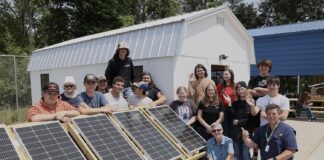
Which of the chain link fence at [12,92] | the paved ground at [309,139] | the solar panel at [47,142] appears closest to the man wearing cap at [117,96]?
the solar panel at [47,142]

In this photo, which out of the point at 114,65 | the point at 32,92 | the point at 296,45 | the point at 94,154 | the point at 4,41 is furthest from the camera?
the point at 4,41

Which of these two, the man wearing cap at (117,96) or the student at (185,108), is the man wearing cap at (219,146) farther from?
the man wearing cap at (117,96)

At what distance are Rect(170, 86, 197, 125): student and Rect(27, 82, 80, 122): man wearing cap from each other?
8.40 feet

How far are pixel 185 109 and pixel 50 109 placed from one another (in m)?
2.91

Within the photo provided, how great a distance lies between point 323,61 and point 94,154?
15685 millimetres

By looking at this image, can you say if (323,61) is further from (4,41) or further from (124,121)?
Answer: (4,41)

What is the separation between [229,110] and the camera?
6.57m

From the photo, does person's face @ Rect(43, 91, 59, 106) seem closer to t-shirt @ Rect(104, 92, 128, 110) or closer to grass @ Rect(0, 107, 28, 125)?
t-shirt @ Rect(104, 92, 128, 110)

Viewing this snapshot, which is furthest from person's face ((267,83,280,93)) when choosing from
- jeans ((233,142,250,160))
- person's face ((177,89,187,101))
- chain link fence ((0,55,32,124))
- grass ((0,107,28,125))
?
chain link fence ((0,55,32,124))

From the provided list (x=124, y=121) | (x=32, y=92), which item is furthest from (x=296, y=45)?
(x=124, y=121)

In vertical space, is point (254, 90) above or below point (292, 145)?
above

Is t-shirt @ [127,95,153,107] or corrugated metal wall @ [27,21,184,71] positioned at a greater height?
corrugated metal wall @ [27,21,184,71]

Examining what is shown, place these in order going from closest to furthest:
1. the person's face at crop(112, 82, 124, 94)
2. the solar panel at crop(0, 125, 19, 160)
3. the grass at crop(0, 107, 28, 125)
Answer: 1. the solar panel at crop(0, 125, 19, 160)
2. the person's face at crop(112, 82, 124, 94)
3. the grass at crop(0, 107, 28, 125)

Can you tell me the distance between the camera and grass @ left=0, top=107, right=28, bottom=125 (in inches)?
516
